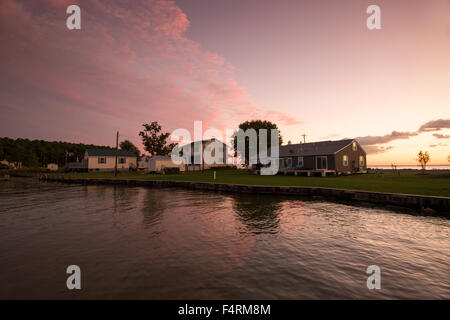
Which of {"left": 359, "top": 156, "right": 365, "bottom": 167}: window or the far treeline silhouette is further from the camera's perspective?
the far treeline silhouette

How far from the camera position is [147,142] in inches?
3091

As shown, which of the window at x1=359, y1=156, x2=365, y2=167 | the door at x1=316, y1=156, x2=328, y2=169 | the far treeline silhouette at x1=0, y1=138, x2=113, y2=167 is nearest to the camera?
the door at x1=316, y1=156, x2=328, y2=169

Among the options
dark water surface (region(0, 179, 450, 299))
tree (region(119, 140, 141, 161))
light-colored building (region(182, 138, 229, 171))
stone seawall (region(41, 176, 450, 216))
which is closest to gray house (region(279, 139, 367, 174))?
stone seawall (region(41, 176, 450, 216))

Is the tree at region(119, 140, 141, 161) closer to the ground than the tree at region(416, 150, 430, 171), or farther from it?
farther from it

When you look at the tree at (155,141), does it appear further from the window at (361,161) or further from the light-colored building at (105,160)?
the window at (361,161)

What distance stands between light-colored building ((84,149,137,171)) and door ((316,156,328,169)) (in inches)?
2169

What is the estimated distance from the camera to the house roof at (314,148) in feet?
125

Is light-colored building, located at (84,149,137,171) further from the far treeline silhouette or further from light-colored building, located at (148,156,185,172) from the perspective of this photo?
the far treeline silhouette

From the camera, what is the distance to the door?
123 feet

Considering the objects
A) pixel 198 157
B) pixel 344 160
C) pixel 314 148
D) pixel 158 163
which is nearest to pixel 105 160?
pixel 158 163

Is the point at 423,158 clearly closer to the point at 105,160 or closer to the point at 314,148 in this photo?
the point at 314,148

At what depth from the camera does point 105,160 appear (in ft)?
204
